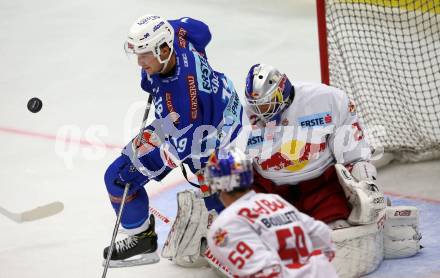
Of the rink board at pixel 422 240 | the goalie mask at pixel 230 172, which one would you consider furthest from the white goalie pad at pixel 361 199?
the goalie mask at pixel 230 172

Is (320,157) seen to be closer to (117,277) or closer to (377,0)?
(117,277)

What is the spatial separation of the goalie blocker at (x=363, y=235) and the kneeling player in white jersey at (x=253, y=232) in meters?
1.13

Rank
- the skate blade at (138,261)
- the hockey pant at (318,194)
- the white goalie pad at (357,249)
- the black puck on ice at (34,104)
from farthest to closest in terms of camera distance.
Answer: the black puck on ice at (34,104) → the skate blade at (138,261) → the hockey pant at (318,194) → the white goalie pad at (357,249)

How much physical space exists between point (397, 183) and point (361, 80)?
0.83m

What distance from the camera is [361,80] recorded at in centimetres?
625

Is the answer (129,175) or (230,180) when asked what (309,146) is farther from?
(230,180)

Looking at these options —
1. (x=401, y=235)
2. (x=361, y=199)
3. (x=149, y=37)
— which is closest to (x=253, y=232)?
(x=361, y=199)

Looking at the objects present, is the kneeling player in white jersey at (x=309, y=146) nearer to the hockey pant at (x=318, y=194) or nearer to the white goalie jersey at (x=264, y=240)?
the hockey pant at (x=318, y=194)

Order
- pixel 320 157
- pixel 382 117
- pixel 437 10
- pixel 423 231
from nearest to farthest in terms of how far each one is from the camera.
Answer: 1. pixel 320 157
2. pixel 423 231
3. pixel 382 117
4. pixel 437 10

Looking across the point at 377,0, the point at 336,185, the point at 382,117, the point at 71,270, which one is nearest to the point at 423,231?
the point at 336,185

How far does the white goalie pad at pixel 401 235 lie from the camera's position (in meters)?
4.62

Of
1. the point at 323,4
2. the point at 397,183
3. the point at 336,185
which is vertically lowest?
the point at 397,183

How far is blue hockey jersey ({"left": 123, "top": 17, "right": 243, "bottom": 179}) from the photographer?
4.43m

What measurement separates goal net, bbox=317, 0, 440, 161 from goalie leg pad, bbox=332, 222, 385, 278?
1.42 metres
